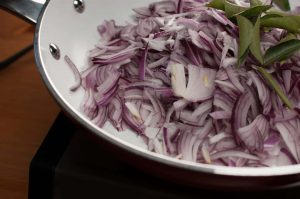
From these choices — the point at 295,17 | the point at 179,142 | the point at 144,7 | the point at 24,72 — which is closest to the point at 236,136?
the point at 179,142

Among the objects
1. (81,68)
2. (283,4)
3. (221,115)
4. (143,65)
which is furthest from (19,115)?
(283,4)

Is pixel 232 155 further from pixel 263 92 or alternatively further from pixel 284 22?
pixel 284 22

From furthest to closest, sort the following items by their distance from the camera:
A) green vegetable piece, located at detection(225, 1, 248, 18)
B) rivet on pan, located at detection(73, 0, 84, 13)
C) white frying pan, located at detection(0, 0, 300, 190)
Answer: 1. rivet on pan, located at detection(73, 0, 84, 13)
2. green vegetable piece, located at detection(225, 1, 248, 18)
3. white frying pan, located at detection(0, 0, 300, 190)

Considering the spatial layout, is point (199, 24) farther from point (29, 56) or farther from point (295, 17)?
point (29, 56)

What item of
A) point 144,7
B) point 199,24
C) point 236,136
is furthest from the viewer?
point 144,7

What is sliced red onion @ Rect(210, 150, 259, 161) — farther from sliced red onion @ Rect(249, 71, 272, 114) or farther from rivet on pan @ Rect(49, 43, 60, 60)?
rivet on pan @ Rect(49, 43, 60, 60)

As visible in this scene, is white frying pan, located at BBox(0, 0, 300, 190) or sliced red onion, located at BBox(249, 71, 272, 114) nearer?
white frying pan, located at BBox(0, 0, 300, 190)

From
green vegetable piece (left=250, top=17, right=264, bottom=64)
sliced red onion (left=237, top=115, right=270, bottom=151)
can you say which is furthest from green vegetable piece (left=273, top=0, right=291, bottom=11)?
sliced red onion (left=237, top=115, right=270, bottom=151)
